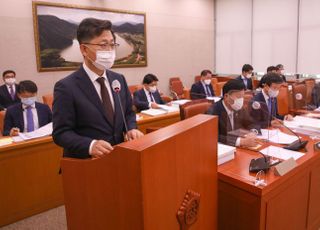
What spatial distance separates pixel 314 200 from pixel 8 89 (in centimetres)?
464

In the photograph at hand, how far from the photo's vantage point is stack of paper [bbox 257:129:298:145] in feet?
6.90

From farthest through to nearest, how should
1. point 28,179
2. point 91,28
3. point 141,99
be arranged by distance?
1. point 141,99
2. point 28,179
3. point 91,28

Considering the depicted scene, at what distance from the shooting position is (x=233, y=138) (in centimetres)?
205

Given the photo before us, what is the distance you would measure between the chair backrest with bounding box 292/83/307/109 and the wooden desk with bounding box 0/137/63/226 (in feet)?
9.39

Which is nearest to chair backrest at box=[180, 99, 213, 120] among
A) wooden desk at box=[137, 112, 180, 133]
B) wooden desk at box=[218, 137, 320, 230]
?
wooden desk at box=[218, 137, 320, 230]

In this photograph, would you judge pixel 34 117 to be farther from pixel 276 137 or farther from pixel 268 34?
pixel 268 34

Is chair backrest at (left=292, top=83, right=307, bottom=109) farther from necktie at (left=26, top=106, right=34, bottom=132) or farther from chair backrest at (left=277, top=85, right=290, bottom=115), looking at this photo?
necktie at (left=26, top=106, right=34, bottom=132)

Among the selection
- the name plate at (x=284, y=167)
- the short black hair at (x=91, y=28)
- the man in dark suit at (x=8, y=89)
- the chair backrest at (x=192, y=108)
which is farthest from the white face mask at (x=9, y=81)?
the name plate at (x=284, y=167)

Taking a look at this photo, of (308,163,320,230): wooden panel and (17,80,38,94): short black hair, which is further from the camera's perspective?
(17,80,38,94): short black hair

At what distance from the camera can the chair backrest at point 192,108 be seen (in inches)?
96.8

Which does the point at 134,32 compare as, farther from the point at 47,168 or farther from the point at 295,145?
the point at 295,145

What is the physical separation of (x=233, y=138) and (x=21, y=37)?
4.49m

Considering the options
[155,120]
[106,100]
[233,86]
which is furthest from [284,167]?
[155,120]

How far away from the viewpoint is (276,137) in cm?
218
